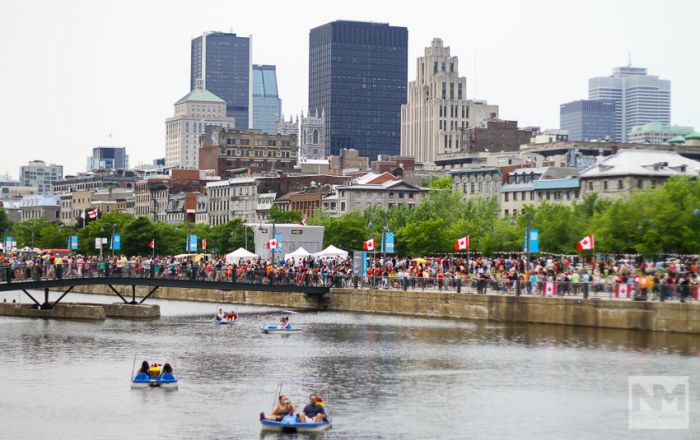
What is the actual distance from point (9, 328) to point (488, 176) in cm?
11185

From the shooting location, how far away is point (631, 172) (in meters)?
152

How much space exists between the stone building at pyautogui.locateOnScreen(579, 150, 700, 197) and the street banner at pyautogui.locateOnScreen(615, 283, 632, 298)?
74523 mm

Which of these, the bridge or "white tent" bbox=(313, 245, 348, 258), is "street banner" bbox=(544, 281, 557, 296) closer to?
the bridge

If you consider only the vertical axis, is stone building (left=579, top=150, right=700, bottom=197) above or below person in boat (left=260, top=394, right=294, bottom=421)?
above

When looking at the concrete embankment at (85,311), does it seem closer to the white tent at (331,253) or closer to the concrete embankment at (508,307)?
the concrete embankment at (508,307)

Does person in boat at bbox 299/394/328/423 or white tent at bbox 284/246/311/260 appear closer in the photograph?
person in boat at bbox 299/394/328/423

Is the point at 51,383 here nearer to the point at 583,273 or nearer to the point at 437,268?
the point at 583,273

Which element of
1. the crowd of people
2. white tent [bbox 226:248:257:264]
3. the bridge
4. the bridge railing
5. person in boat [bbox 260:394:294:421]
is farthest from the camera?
white tent [bbox 226:248:257:264]

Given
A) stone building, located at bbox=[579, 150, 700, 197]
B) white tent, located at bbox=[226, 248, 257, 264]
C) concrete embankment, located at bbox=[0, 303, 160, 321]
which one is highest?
stone building, located at bbox=[579, 150, 700, 197]

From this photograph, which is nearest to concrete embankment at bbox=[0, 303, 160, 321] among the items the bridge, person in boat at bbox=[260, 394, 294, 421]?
the bridge

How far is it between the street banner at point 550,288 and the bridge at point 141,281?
21.3 meters

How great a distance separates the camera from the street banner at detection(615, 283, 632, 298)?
75.4 meters

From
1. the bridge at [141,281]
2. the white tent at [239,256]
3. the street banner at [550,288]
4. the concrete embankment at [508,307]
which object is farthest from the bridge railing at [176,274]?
the street banner at [550,288]

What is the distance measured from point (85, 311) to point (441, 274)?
2272 centimetres
